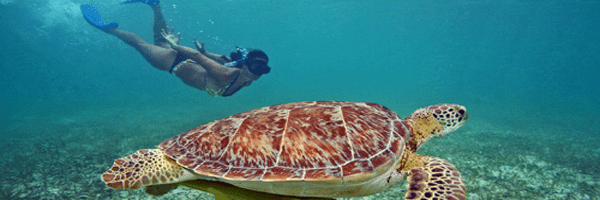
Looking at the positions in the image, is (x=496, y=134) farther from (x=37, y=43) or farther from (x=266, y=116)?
(x=37, y=43)

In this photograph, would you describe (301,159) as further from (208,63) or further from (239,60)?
(208,63)

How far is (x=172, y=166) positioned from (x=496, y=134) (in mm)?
10651

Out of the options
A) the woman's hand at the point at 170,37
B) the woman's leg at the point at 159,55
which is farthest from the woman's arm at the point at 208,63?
the woman's hand at the point at 170,37

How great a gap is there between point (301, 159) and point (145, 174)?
4.24 ft

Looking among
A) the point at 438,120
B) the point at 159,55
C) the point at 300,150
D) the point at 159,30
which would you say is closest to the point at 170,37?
the point at 159,30

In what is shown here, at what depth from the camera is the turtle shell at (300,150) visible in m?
1.69

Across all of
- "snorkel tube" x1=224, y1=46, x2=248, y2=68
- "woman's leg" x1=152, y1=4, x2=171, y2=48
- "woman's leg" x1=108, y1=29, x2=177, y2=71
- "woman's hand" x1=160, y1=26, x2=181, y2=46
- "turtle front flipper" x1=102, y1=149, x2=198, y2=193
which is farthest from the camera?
"woman's leg" x1=152, y1=4, x2=171, y2=48

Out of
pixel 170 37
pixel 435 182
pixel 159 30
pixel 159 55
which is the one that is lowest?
pixel 435 182

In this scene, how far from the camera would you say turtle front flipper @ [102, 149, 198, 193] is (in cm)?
185

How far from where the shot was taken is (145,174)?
1902 mm

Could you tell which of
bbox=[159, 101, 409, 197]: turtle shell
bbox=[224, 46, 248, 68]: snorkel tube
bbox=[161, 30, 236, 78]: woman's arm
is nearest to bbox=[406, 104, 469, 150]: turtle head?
bbox=[159, 101, 409, 197]: turtle shell

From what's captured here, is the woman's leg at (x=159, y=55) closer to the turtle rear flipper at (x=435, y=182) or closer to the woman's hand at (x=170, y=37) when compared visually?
the woman's hand at (x=170, y=37)

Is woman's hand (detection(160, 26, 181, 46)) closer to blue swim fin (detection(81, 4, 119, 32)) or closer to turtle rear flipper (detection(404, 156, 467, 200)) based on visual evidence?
blue swim fin (detection(81, 4, 119, 32))

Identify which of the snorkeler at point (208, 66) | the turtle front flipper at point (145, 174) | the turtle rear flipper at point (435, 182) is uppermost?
the snorkeler at point (208, 66)
